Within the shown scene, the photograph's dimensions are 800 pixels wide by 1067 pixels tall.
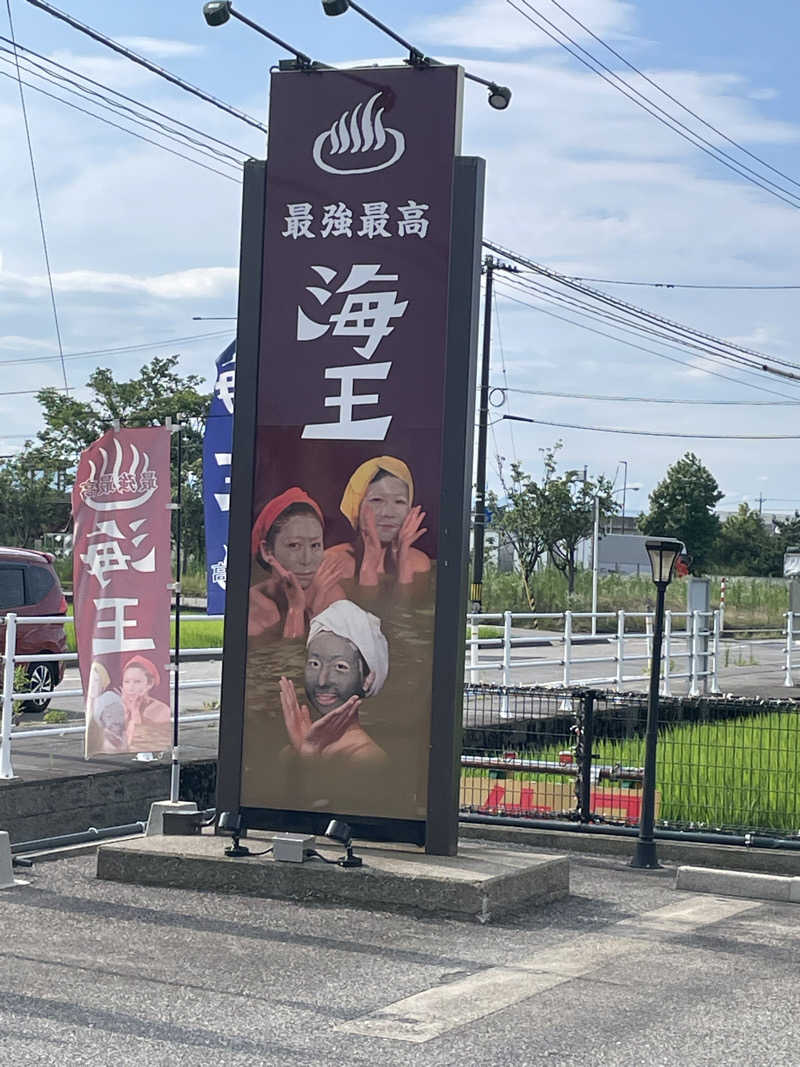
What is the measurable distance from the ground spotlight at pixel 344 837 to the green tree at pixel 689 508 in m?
67.8

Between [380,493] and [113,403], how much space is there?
44100 millimetres

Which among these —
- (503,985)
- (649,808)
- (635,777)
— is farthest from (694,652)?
(503,985)

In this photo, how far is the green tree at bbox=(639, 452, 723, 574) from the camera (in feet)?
248

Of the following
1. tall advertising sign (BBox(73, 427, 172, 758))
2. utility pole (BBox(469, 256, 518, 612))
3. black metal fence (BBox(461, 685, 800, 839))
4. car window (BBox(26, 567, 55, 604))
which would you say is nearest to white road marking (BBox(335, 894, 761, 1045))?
black metal fence (BBox(461, 685, 800, 839))

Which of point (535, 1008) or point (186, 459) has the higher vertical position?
point (186, 459)

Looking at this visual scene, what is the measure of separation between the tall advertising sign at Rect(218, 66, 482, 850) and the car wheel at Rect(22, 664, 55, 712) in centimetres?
952

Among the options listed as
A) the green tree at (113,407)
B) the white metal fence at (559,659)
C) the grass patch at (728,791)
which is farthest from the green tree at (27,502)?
the grass patch at (728,791)

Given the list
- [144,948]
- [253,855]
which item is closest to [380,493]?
[253,855]

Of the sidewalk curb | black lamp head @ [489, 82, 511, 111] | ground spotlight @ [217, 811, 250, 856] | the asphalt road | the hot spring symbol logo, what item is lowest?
the asphalt road

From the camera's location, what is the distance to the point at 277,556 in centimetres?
910

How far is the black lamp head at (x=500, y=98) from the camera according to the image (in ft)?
33.4

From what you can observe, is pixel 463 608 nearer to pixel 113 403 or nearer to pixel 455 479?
pixel 455 479

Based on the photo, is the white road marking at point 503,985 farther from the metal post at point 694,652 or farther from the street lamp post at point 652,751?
the metal post at point 694,652

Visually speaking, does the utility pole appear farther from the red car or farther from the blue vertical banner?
the blue vertical banner
